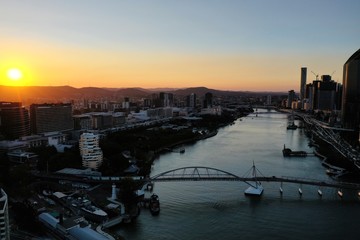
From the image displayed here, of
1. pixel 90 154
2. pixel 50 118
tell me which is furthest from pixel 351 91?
pixel 90 154

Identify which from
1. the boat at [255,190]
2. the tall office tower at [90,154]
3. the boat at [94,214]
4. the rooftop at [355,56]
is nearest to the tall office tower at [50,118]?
the tall office tower at [90,154]

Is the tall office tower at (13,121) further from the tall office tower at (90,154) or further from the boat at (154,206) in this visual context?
the boat at (154,206)

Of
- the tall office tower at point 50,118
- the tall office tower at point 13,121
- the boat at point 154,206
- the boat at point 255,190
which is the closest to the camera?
the boat at point 154,206

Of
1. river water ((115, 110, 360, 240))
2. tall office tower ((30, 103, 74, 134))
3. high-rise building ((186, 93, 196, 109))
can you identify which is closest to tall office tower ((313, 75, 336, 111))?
high-rise building ((186, 93, 196, 109))

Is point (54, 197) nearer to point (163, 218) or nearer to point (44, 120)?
point (163, 218)

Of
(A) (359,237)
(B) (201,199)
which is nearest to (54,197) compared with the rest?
(B) (201,199)

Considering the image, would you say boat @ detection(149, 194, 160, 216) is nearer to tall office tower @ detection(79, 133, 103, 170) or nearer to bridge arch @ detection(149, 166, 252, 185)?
bridge arch @ detection(149, 166, 252, 185)
